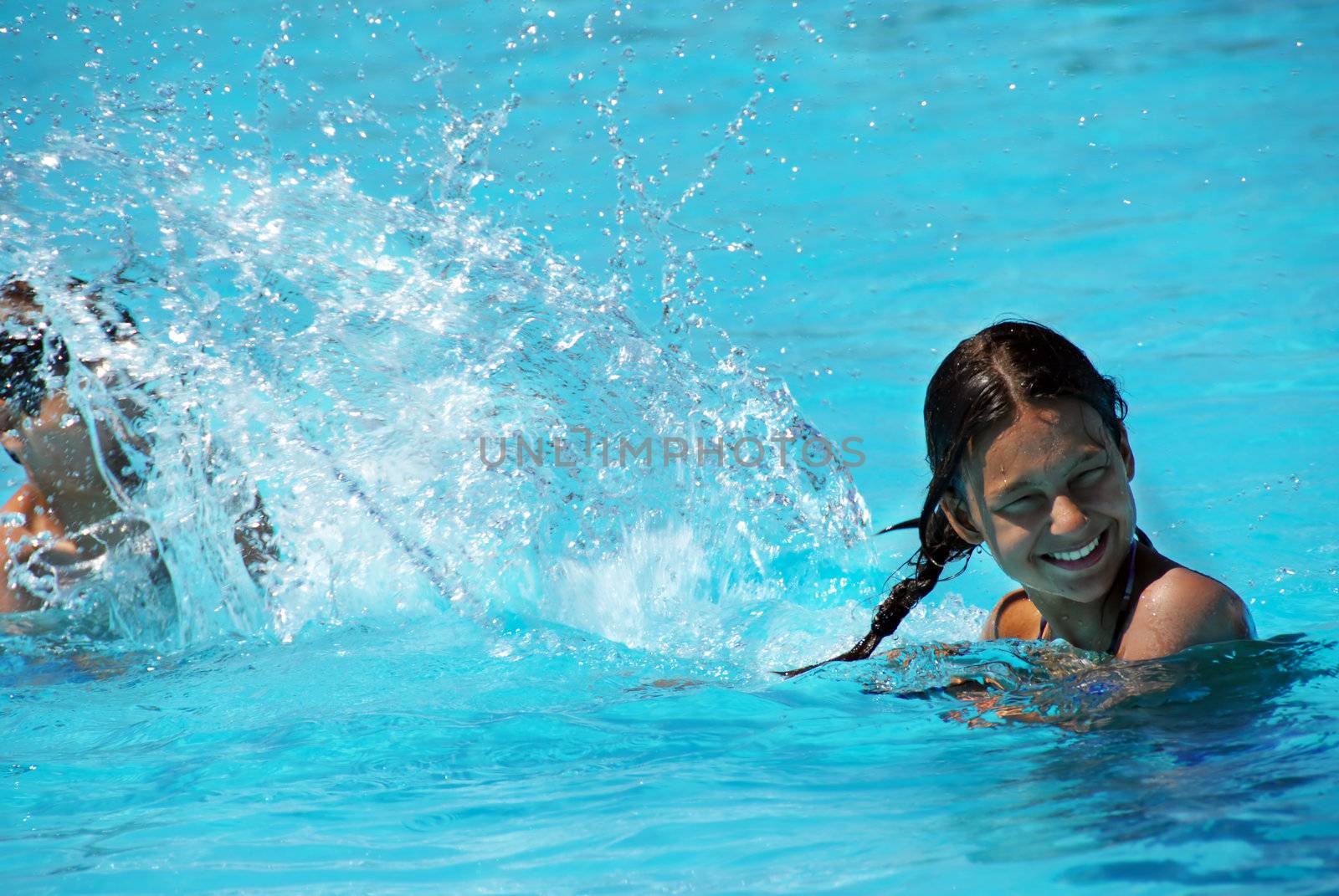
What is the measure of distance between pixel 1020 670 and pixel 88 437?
269cm

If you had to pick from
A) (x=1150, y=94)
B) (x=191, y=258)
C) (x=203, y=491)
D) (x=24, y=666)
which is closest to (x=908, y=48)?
(x=1150, y=94)

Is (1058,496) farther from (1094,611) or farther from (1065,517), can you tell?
(1094,611)

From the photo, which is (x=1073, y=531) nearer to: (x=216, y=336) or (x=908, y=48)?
(x=216, y=336)

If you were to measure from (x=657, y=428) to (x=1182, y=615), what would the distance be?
7.80 ft

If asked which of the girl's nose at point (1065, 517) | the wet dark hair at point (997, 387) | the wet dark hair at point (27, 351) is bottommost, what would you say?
the girl's nose at point (1065, 517)

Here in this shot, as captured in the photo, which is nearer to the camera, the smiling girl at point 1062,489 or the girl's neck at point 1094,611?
the smiling girl at point 1062,489

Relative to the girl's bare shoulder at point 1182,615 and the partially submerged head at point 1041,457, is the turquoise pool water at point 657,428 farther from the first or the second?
the partially submerged head at point 1041,457

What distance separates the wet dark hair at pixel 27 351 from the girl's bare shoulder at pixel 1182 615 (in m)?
3.00

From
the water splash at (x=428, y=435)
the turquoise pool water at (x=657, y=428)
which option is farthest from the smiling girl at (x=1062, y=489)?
the water splash at (x=428, y=435)

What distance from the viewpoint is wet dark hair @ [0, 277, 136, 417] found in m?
3.84

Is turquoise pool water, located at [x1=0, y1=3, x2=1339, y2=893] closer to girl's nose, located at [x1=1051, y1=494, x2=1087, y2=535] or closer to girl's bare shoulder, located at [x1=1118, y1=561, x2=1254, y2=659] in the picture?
girl's bare shoulder, located at [x1=1118, y1=561, x2=1254, y2=659]

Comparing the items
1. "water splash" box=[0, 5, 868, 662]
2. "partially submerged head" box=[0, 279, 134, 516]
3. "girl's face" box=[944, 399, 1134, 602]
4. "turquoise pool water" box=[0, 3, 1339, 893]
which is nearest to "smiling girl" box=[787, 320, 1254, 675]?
"girl's face" box=[944, 399, 1134, 602]

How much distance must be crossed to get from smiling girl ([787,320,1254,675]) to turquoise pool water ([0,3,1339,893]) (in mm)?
111

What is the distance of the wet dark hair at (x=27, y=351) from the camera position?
3840 millimetres
